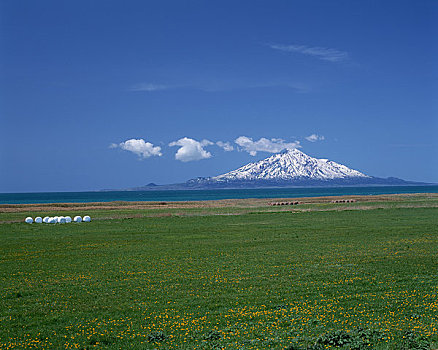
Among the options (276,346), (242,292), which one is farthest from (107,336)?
(242,292)

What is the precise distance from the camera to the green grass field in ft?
44.7

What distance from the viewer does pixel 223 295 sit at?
18859 mm

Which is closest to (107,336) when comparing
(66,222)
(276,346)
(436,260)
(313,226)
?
(276,346)

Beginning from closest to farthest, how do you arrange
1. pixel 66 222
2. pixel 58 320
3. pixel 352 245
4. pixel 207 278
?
pixel 58 320 → pixel 207 278 → pixel 352 245 → pixel 66 222

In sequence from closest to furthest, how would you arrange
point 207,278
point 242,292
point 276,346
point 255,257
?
point 276,346
point 242,292
point 207,278
point 255,257

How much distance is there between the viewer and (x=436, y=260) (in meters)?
26.2

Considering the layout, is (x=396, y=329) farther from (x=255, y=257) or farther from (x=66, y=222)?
(x=66, y=222)

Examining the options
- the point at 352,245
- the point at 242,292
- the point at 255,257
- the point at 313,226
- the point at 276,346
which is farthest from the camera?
the point at 313,226

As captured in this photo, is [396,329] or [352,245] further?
[352,245]

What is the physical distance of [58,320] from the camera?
15.8m

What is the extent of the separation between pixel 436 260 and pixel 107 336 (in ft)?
66.5

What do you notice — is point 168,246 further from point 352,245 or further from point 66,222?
point 66,222

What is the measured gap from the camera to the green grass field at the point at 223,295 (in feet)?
44.7

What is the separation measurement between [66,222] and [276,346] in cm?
5751
